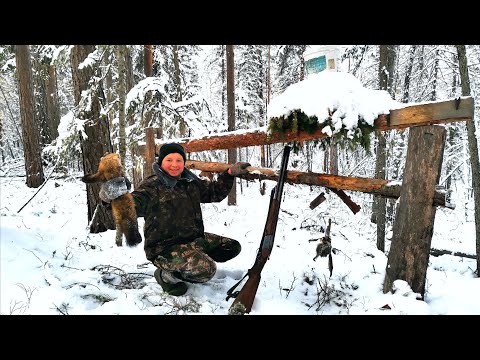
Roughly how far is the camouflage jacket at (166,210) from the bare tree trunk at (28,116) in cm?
1045

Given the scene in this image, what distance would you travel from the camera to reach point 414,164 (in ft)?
11.2

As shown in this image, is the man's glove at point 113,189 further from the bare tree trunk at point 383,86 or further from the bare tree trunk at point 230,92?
the bare tree trunk at point 230,92

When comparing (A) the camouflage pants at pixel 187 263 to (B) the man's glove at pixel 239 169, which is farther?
(B) the man's glove at pixel 239 169

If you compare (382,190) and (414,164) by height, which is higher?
(414,164)

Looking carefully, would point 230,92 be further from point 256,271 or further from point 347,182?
point 256,271

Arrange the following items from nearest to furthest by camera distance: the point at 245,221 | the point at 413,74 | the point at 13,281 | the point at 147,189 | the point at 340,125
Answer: the point at 13,281 < the point at 340,125 < the point at 147,189 < the point at 245,221 < the point at 413,74

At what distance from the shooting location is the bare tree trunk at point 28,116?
38.1 feet

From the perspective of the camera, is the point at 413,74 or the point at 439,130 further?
the point at 413,74

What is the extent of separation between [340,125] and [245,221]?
21.4 ft

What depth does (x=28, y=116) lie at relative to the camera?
1184 cm

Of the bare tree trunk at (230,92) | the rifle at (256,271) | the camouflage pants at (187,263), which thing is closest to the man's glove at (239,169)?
the rifle at (256,271)

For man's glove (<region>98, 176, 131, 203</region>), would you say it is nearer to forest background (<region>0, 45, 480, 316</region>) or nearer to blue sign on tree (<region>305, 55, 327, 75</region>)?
forest background (<region>0, 45, 480, 316</region>)

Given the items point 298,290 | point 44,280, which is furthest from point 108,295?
point 298,290
